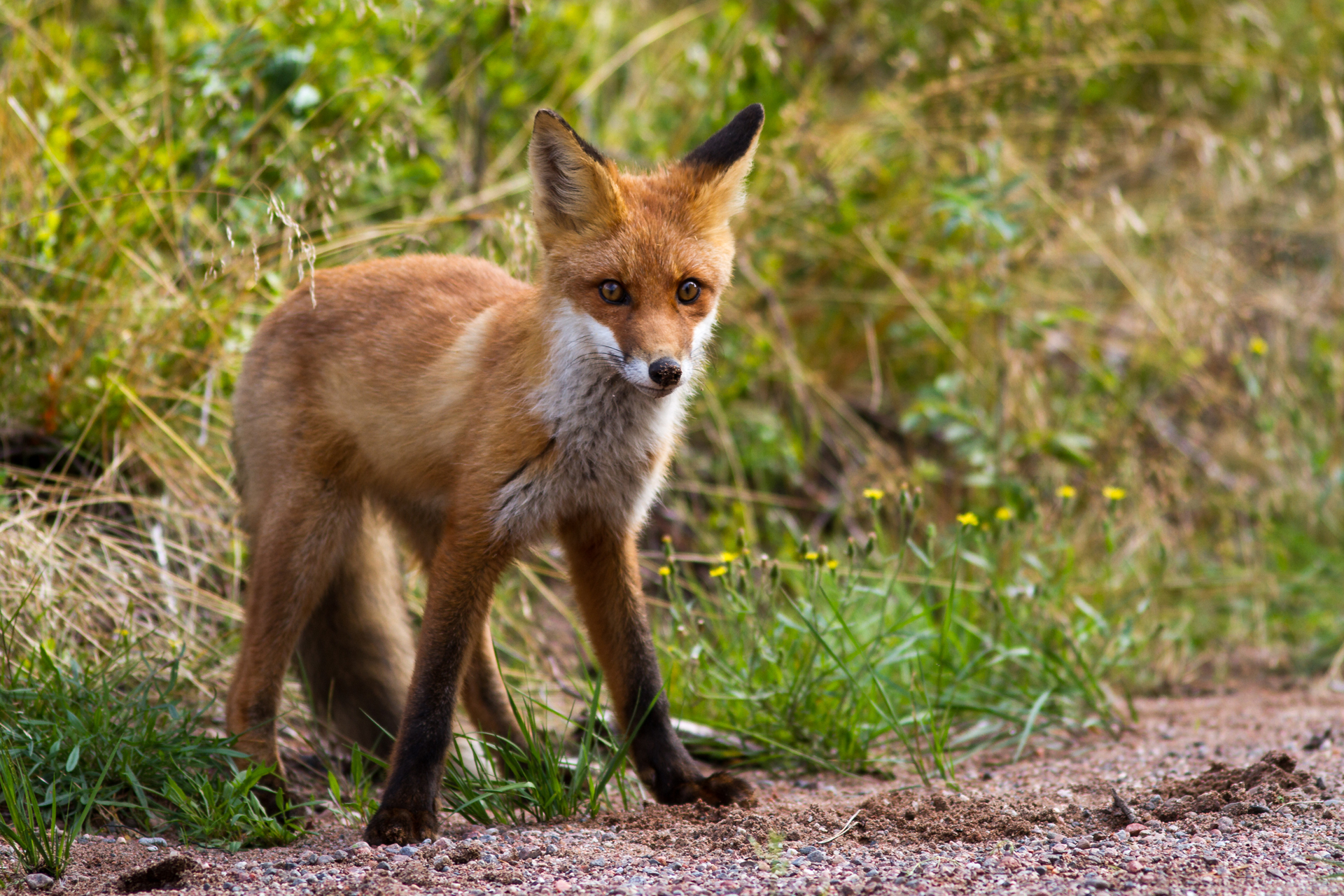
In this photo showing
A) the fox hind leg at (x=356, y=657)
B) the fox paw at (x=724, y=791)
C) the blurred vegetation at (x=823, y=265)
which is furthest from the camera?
the blurred vegetation at (x=823, y=265)

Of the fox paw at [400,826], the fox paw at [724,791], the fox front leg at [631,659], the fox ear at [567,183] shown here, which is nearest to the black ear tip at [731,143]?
the fox ear at [567,183]

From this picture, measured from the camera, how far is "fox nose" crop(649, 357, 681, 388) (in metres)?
2.80

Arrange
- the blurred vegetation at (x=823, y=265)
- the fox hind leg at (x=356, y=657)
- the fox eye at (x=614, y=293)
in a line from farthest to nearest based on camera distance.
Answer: the blurred vegetation at (x=823, y=265)
the fox hind leg at (x=356, y=657)
the fox eye at (x=614, y=293)

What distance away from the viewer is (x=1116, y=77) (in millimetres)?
6543

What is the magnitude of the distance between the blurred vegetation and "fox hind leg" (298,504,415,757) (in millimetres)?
633

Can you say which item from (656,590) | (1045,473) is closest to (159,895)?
(656,590)

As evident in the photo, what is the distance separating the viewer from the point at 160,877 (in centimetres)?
262

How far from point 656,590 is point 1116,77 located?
4097 mm

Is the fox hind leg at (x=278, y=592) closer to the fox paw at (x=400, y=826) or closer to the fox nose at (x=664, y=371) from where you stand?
the fox paw at (x=400, y=826)

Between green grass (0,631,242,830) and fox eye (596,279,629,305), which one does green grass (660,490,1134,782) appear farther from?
green grass (0,631,242,830)

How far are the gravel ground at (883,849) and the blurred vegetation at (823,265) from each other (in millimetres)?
806

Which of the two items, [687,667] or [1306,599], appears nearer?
[687,667]

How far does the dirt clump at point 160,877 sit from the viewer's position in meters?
2.60

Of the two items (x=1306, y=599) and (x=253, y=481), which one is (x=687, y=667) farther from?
→ (x=1306, y=599)
